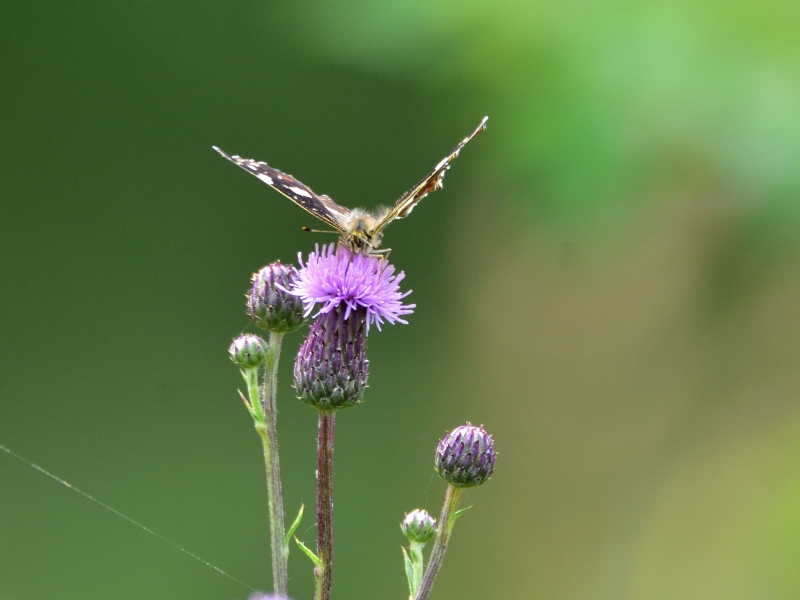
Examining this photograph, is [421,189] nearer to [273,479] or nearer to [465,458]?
[465,458]

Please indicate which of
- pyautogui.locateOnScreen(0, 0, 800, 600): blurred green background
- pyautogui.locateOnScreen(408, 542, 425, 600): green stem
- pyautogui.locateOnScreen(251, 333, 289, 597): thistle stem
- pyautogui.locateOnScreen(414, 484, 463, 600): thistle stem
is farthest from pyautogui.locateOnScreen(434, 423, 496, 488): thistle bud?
pyautogui.locateOnScreen(0, 0, 800, 600): blurred green background

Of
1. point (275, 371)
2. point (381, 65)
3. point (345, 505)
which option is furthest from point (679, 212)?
point (275, 371)

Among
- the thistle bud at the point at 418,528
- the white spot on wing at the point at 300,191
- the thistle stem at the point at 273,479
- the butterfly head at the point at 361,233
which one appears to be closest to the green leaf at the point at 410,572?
the thistle bud at the point at 418,528

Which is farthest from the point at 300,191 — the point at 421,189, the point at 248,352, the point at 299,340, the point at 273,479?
the point at 299,340

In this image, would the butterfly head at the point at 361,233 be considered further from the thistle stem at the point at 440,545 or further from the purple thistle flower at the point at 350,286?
the thistle stem at the point at 440,545

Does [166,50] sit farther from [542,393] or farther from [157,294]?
[542,393]
